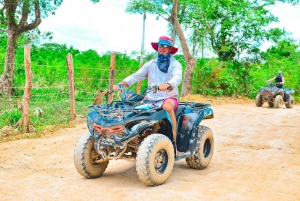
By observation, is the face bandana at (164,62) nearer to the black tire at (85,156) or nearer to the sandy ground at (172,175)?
Result: the black tire at (85,156)

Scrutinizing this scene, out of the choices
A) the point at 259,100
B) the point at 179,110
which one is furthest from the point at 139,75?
the point at 259,100

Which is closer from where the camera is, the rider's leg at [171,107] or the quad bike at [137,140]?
the quad bike at [137,140]

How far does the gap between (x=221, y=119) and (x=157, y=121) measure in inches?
303

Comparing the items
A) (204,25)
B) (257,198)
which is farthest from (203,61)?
(257,198)

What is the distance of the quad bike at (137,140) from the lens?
17.4 feet

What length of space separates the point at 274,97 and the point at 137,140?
13.8m

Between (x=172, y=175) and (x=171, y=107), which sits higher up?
(x=171, y=107)

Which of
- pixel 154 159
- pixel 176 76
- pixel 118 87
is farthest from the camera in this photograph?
pixel 118 87

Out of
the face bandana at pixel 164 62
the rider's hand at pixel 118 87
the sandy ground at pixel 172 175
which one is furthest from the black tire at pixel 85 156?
the face bandana at pixel 164 62

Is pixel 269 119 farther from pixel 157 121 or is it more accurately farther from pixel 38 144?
pixel 157 121

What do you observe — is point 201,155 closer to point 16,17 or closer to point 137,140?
point 137,140

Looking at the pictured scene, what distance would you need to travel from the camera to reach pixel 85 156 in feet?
18.9

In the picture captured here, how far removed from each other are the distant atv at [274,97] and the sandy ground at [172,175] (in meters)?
8.24

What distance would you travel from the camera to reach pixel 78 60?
26781mm
